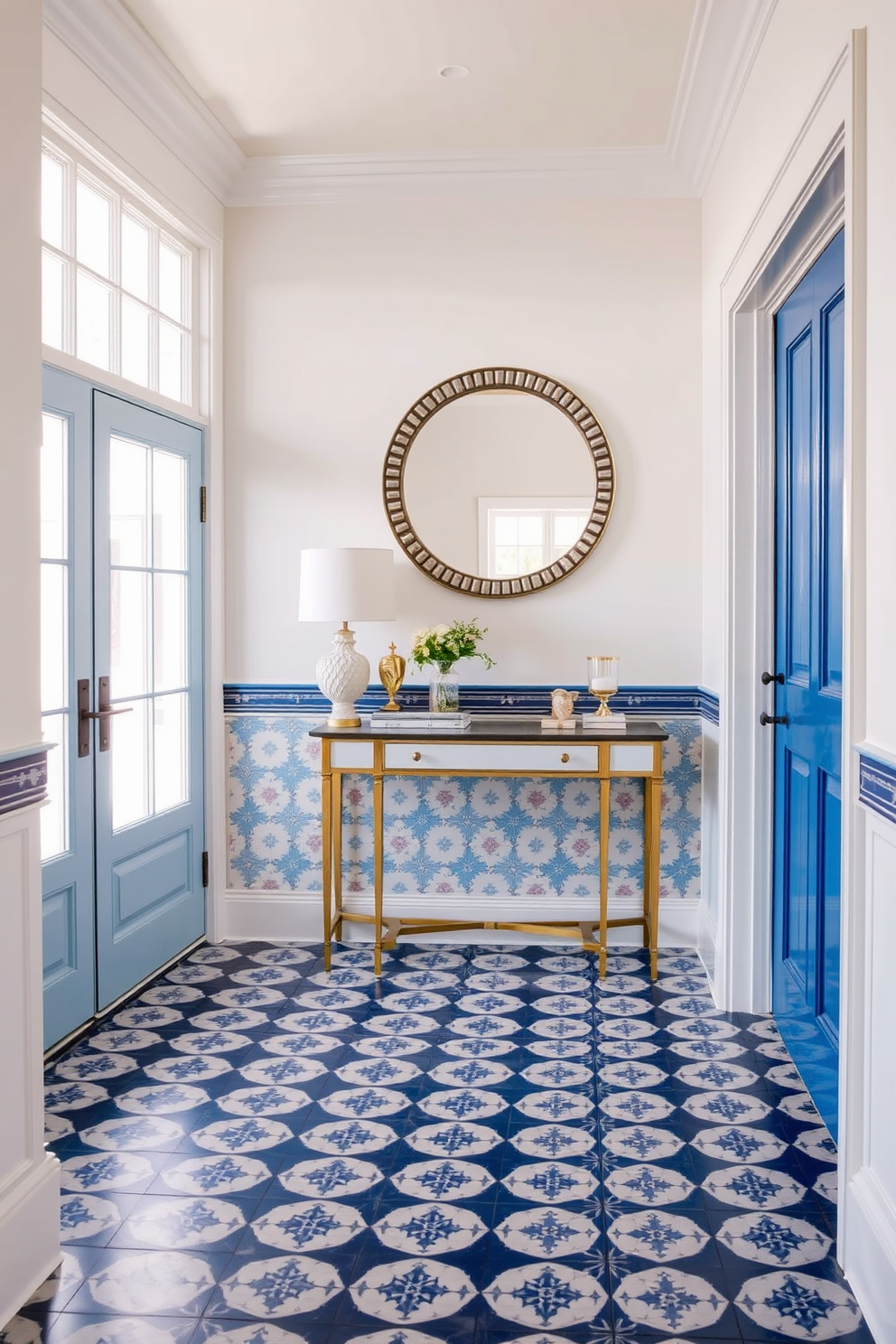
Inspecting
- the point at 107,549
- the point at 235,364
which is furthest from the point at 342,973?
the point at 235,364

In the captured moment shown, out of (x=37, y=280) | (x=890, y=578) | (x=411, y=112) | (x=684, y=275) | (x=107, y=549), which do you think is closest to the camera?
(x=890, y=578)

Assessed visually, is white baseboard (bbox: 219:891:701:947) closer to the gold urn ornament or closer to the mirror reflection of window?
the gold urn ornament

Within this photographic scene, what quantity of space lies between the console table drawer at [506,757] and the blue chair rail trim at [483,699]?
1.50 feet

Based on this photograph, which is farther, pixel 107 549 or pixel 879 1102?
pixel 107 549

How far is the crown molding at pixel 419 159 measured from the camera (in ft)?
10.1

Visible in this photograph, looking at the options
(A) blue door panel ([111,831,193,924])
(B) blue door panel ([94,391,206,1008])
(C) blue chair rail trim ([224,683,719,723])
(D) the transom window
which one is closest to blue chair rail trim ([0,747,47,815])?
(B) blue door panel ([94,391,206,1008])

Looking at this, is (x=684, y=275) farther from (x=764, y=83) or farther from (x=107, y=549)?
(x=107, y=549)

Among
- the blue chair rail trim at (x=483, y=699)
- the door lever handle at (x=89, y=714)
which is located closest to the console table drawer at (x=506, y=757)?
the blue chair rail trim at (x=483, y=699)

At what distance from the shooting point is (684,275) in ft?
12.8

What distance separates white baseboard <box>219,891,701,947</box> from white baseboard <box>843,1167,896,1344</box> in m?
2.01

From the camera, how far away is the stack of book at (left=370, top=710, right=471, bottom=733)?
12.0 ft

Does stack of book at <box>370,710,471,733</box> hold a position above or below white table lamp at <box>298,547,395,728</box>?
below

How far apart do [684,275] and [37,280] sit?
2.62 metres

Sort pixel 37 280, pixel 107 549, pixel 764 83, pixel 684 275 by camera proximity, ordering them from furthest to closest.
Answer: pixel 684 275 → pixel 107 549 → pixel 764 83 → pixel 37 280
